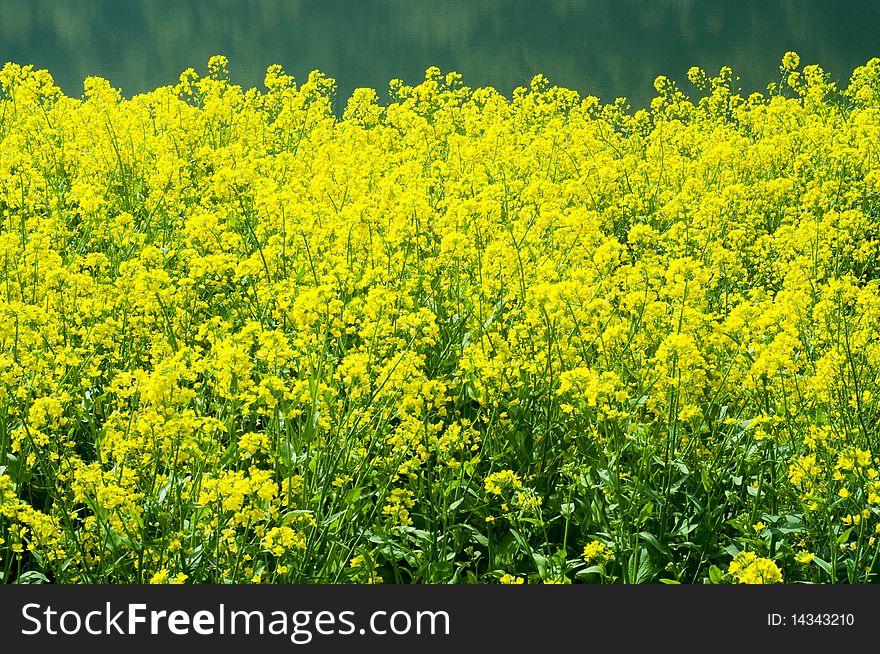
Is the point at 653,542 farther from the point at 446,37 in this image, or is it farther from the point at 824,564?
the point at 446,37

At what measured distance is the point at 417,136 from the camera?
25.4 feet

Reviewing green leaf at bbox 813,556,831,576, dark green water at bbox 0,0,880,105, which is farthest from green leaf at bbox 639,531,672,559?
dark green water at bbox 0,0,880,105

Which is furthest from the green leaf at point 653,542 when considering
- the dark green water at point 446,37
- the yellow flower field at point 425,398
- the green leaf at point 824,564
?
the dark green water at point 446,37

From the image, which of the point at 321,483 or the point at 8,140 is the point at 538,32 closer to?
the point at 8,140

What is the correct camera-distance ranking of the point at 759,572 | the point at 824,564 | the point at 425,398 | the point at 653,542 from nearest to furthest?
the point at 759,572
the point at 824,564
the point at 653,542
the point at 425,398

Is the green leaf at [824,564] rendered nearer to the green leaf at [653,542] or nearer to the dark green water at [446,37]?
the green leaf at [653,542]

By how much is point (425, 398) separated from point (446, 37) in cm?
2321

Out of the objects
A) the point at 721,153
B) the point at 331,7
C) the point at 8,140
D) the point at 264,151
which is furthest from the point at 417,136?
the point at 331,7

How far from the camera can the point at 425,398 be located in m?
3.53

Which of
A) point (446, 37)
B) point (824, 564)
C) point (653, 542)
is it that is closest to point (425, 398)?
point (653, 542)

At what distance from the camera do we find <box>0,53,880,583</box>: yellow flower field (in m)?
2.83

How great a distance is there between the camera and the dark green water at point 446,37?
20.8 m

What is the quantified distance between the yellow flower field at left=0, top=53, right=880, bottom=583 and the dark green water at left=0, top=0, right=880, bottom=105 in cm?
1315

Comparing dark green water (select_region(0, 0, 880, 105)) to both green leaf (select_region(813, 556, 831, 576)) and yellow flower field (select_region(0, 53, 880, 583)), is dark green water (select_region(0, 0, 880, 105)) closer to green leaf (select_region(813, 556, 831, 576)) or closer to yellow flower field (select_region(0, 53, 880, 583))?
yellow flower field (select_region(0, 53, 880, 583))
